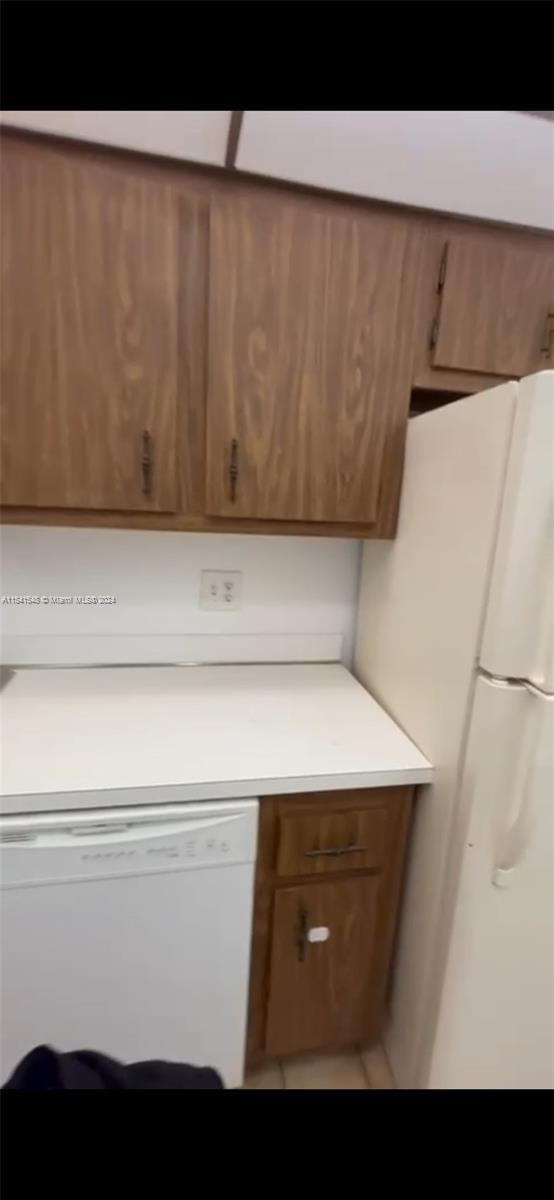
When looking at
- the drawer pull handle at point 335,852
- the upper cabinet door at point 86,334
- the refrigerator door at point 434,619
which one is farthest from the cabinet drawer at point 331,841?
the upper cabinet door at point 86,334

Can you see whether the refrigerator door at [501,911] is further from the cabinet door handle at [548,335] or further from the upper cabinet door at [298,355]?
the cabinet door handle at [548,335]

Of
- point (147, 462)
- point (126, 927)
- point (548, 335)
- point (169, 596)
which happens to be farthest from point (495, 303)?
point (126, 927)

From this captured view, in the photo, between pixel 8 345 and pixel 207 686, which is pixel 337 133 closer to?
pixel 8 345

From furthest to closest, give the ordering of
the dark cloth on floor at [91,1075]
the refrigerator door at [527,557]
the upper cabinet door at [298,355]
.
Result: 1. the upper cabinet door at [298,355]
2. the refrigerator door at [527,557]
3. the dark cloth on floor at [91,1075]

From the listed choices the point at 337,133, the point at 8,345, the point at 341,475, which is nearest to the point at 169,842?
the point at 341,475

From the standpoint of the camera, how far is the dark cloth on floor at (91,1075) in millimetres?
459

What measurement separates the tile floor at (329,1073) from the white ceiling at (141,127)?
200 cm

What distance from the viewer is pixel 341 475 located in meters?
1.19

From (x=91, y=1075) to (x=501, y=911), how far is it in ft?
2.57

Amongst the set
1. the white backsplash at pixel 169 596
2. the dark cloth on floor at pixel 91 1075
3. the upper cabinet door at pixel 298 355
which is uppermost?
the upper cabinet door at pixel 298 355

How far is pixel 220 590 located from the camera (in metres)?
1.49

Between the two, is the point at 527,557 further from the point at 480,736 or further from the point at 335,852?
the point at 335,852

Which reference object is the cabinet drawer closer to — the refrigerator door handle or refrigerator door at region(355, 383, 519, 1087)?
refrigerator door at region(355, 383, 519, 1087)

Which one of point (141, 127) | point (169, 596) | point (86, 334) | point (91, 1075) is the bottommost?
point (91, 1075)
